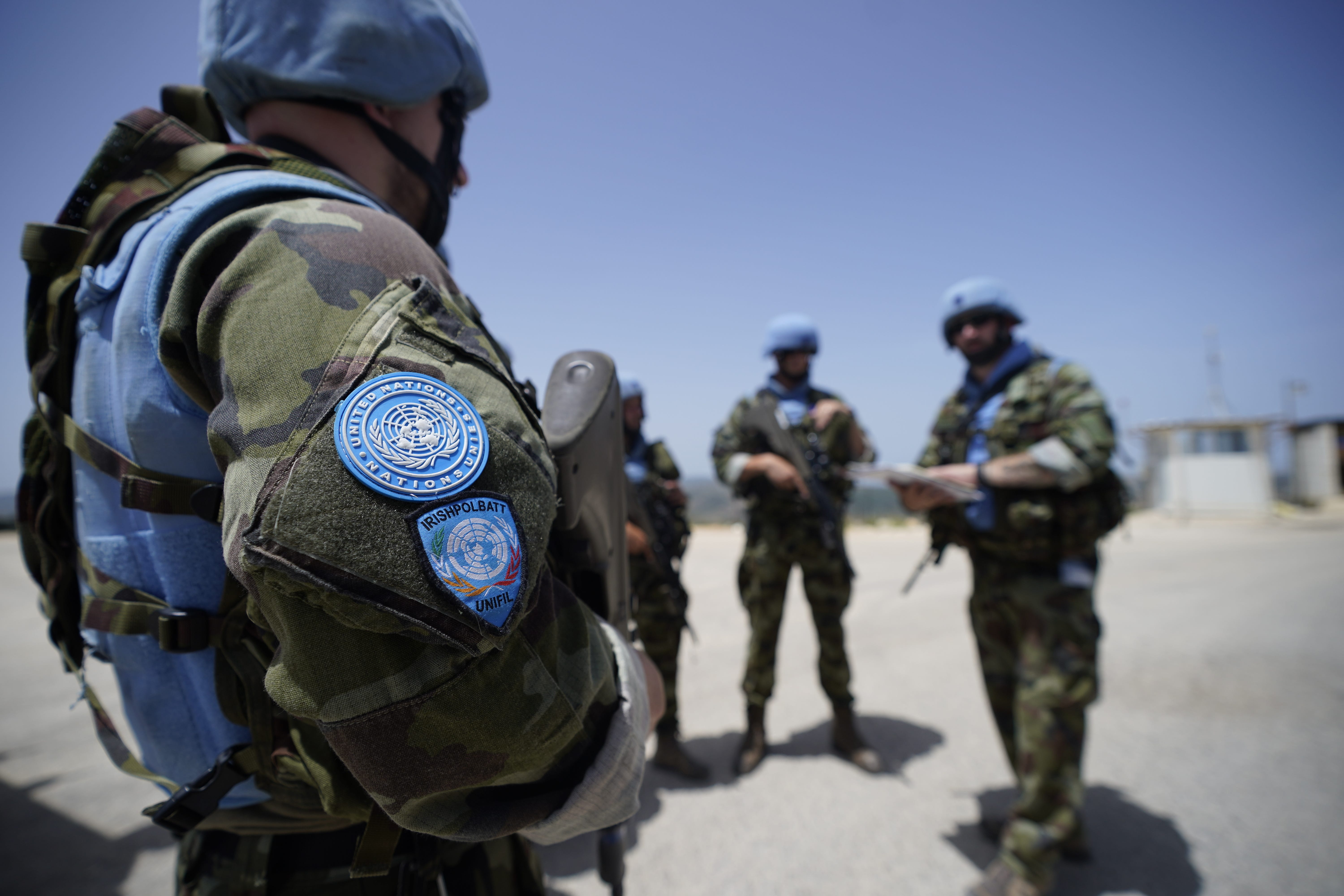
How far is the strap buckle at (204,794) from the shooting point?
90 centimetres

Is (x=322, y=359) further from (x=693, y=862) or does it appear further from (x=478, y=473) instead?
(x=693, y=862)

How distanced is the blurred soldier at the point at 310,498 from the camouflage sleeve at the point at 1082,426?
231 centimetres

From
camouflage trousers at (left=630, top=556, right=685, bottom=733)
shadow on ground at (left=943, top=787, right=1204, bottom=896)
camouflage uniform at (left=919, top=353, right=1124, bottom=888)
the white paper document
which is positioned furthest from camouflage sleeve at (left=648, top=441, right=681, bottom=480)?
shadow on ground at (left=943, top=787, right=1204, bottom=896)

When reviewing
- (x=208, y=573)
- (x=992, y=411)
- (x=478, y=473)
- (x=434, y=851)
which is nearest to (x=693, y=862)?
(x=434, y=851)

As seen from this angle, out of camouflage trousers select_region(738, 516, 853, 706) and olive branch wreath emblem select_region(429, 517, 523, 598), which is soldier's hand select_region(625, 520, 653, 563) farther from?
olive branch wreath emblem select_region(429, 517, 523, 598)

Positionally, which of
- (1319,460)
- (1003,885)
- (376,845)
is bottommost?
(1319,460)

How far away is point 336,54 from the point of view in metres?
1.11

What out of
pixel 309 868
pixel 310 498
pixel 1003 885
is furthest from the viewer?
pixel 1003 885

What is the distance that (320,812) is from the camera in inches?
39.6

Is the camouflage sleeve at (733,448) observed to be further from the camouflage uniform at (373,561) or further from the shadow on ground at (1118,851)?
the camouflage uniform at (373,561)

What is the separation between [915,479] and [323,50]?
2705 millimetres

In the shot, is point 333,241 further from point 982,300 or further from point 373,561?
point 982,300

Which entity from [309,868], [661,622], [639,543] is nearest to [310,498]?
[309,868]

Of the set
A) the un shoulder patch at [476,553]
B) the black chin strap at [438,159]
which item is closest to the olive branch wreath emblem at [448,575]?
the un shoulder patch at [476,553]
